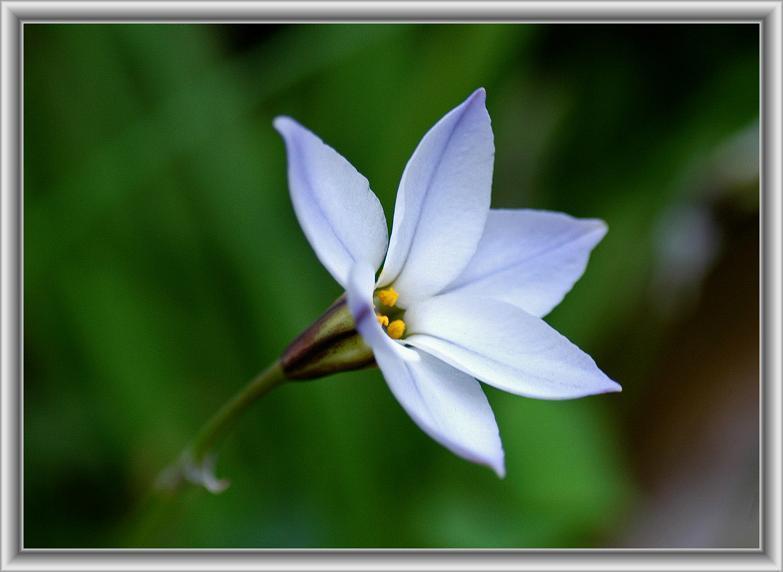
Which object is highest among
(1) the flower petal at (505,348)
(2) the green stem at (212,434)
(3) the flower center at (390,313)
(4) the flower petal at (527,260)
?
(4) the flower petal at (527,260)

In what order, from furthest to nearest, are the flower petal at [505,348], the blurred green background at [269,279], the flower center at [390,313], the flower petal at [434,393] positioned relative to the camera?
the blurred green background at [269,279] < the flower center at [390,313] < the flower petal at [505,348] < the flower petal at [434,393]

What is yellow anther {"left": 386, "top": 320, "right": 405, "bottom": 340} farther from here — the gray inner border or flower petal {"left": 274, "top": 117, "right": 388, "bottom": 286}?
the gray inner border

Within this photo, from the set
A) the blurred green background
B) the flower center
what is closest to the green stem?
the flower center

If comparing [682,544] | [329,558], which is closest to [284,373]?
[329,558]

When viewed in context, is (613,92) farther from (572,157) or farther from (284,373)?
(284,373)

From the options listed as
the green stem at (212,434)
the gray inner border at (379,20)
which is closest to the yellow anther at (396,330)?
the green stem at (212,434)

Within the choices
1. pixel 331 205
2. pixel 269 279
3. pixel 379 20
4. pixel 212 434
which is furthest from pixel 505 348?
pixel 269 279

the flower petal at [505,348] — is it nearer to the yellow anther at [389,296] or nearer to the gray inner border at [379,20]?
the yellow anther at [389,296]
